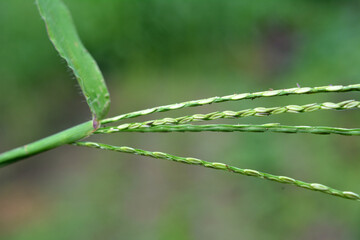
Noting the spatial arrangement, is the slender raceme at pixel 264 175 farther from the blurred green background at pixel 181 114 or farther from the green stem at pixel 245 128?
the blurred green background at pixel 181 114

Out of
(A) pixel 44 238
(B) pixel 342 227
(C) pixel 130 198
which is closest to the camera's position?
(B) pixel 342 227

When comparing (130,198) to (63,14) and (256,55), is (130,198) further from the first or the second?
(63,14)

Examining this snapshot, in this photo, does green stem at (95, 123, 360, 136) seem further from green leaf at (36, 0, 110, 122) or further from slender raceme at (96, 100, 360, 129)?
green leaf at (36, 0, 110, 122)

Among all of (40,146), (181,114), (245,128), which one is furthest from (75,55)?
(181,114)

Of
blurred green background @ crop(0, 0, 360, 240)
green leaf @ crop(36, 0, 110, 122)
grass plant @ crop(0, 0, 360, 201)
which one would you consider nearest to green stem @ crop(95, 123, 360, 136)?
grass plant @ crop(0, 0, 360, 201)

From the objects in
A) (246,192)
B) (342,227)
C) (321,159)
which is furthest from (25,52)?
(342,227)

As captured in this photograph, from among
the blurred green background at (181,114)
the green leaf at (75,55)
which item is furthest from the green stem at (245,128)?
the blurred green background at (181,114)
